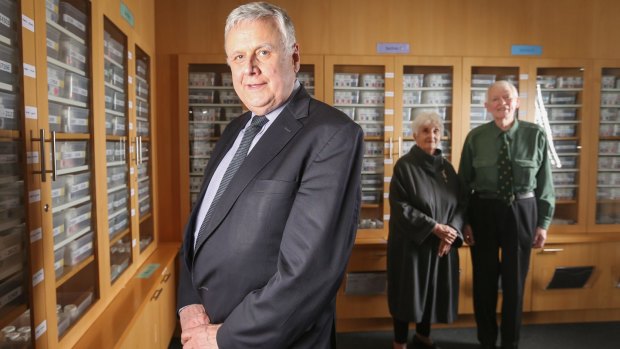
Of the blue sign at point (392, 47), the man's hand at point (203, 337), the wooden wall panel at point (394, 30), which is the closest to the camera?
the man's hand at point (203, 337)

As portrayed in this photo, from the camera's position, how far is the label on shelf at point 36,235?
5.02ft

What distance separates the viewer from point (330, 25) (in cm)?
404

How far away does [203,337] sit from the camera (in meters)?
1.25

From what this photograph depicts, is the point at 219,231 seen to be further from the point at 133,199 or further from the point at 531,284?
the point at 531,284

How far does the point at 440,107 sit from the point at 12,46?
3.52 m

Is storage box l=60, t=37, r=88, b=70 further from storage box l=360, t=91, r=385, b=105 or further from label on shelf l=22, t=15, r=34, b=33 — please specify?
storage box l=360, t=91, r=385, b=105

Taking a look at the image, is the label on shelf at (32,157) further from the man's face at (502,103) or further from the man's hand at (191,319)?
the man's face at (502,103)

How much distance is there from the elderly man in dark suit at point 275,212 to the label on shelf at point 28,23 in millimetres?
710

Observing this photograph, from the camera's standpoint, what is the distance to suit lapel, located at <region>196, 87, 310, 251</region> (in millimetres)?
1199

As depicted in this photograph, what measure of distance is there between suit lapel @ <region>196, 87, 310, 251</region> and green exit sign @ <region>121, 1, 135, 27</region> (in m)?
1.97

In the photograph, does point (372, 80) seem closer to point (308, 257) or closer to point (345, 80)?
point (345, 80)

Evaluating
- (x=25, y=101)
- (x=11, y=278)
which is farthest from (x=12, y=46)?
(x=11, y=278)

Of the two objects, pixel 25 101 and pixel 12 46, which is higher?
pixel 12 46

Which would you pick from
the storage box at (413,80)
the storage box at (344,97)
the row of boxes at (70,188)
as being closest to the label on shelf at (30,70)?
the row of boxes at (70,188)
